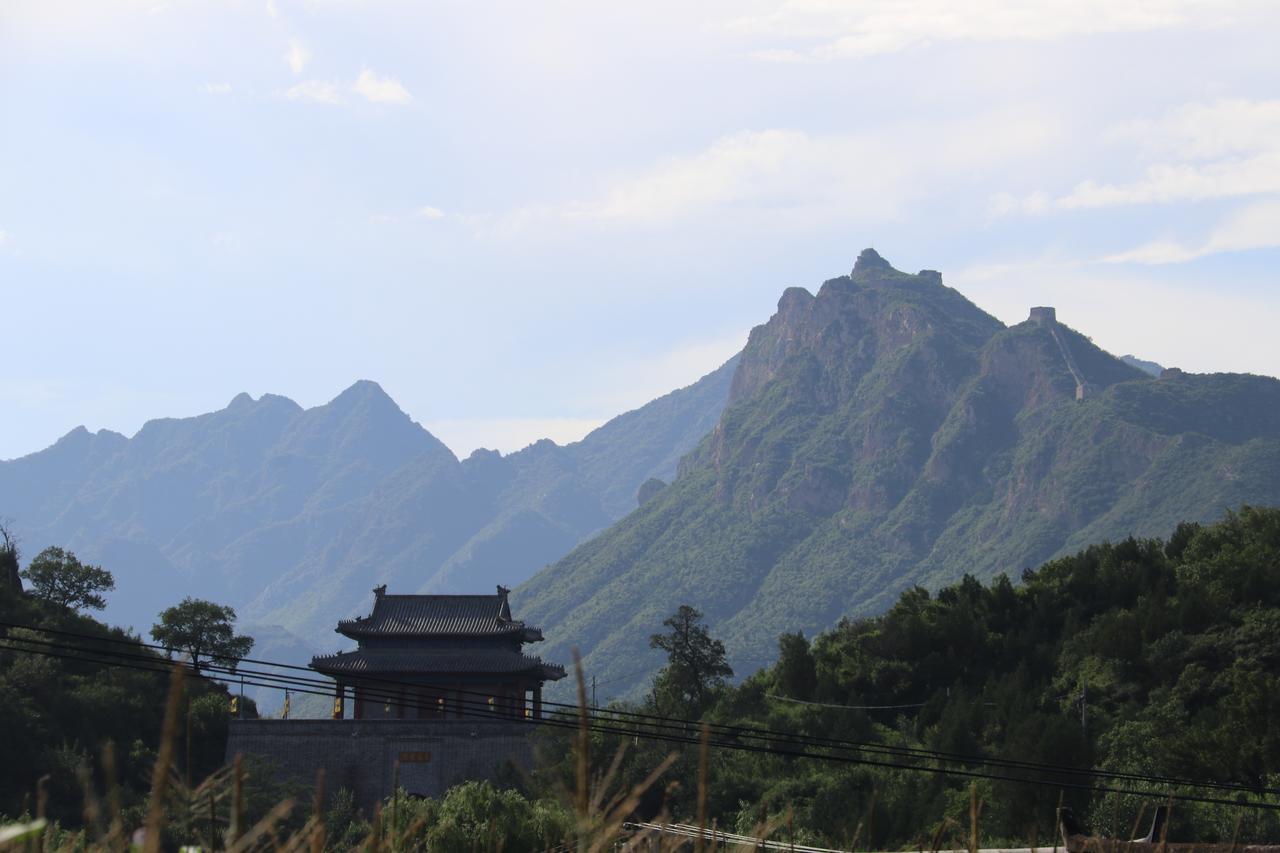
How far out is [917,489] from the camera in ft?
569

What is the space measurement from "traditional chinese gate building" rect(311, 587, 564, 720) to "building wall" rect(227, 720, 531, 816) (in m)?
1.15

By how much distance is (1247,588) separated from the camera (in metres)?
49.9

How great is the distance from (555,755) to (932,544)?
12719 cm

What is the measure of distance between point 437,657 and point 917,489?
5075 inches

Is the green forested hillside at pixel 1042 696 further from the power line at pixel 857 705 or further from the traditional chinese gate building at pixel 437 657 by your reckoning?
the traditional chinese gate building at pixel 437 657

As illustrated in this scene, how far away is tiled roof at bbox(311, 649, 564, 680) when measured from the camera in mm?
50156

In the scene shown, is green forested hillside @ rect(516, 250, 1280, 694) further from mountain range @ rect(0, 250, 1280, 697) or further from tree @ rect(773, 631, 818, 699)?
tree @ rect(773, 631, 818, 699)

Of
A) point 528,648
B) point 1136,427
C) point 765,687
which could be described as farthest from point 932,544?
point 765,687

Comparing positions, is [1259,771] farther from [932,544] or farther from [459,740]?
[932,544]

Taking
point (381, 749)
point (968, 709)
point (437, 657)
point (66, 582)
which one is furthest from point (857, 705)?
point (66, 582)

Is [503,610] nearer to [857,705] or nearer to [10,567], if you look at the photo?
[857,705]

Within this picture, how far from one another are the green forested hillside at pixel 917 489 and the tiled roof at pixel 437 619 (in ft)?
288

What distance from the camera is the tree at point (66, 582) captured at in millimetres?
52656

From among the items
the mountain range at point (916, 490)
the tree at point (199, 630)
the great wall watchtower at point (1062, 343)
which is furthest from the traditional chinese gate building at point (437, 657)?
the great wall watchtower at point (1062, 343)
